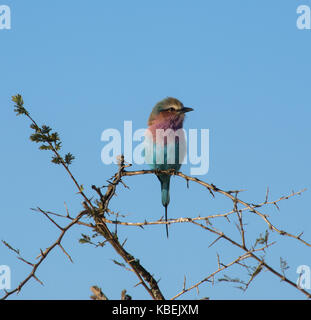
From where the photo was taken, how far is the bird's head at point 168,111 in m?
6.88

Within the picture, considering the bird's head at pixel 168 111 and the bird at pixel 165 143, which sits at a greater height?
the bird's head at pixel 168 111

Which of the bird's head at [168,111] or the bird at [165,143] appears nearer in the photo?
the bird at [165,143]

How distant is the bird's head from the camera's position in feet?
22.6

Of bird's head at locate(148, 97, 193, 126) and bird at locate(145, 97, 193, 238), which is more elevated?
bird's head at locate(148, 97, 193, 126)

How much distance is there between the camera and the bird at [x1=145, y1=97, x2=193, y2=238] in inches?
250

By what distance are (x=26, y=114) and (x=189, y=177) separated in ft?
3.95

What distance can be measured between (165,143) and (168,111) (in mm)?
709

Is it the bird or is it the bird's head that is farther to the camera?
the bird's head

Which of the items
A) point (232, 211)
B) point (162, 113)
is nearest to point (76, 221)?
point (232, 211)

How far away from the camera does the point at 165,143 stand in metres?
6.37

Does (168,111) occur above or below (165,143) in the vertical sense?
above

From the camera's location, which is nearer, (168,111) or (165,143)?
(165,143)
